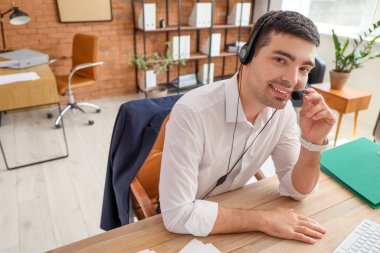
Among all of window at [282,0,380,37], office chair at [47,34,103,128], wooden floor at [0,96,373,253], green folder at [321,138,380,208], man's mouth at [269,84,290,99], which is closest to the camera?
man's mouth at [269,84,290,99]

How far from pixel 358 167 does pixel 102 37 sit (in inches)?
143

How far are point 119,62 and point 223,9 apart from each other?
1.83m

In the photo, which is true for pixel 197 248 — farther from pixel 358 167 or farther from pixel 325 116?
pixel 358 167

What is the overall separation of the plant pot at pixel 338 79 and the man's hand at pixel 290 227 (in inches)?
89.5

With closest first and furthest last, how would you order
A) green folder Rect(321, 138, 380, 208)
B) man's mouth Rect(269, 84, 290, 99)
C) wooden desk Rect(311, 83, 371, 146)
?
man's mouth Rect(269, 84, 290, 99)
green folder Rect(321, 138, 380, 208)
wooden desk Rect(311, 83, 371, 146)

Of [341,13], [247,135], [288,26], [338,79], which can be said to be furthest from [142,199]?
[341,13]

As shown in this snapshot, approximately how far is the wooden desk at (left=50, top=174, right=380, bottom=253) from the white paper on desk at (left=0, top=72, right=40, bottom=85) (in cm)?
202

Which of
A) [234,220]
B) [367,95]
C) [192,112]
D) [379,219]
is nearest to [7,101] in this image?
[192,112]

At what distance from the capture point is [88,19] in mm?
3734

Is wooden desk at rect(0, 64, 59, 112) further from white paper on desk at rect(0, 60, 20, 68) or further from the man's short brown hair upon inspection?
the man's short brown hair

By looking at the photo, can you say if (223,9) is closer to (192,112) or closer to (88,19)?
(88,19)

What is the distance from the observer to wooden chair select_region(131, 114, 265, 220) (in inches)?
47.0

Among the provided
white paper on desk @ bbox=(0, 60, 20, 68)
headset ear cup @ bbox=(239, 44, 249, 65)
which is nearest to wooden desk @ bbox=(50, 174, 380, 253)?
headset ear cup @ bbox=(239, 44, 249, 65)

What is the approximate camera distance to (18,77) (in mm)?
2430
